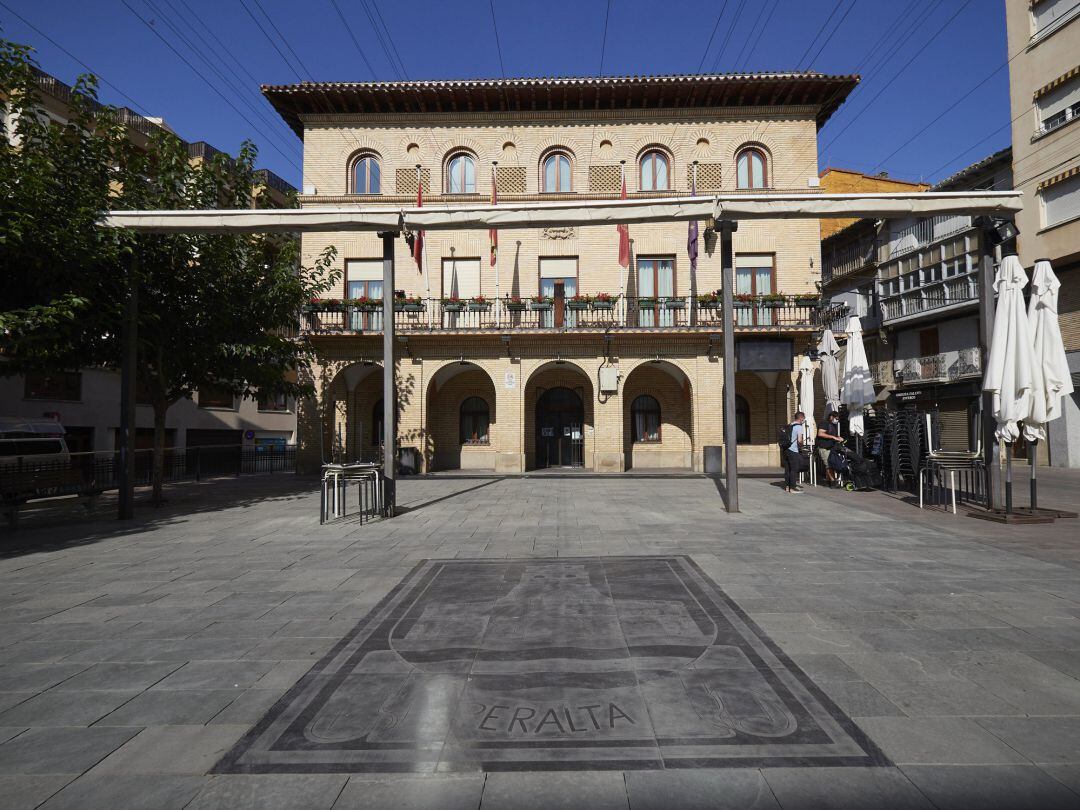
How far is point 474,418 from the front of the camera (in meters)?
21.9

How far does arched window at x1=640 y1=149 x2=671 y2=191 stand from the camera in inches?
828

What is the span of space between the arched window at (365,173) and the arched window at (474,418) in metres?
8.83

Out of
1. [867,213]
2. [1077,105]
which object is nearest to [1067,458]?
[1077,105]

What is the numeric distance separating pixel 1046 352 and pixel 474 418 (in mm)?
16973

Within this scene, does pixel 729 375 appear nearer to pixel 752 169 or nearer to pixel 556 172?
pixel 556 172

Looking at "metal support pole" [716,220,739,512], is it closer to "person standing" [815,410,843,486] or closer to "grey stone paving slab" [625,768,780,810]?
"person standing" [815,410,843,486]

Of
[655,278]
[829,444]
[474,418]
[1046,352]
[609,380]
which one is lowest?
[829,444]

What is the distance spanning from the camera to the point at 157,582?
5.77 metres

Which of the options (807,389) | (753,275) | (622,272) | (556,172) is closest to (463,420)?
(622,272)

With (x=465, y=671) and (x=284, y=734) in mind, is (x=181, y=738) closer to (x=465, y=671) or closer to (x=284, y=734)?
(x=284, y=734)

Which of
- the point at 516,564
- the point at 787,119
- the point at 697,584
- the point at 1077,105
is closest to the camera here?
the point at 697,584

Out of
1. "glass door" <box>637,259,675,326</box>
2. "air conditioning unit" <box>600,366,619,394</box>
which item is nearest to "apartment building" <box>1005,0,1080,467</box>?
"glass door" <box>637,259,675,326</box>

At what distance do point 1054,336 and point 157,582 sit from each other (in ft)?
40.3

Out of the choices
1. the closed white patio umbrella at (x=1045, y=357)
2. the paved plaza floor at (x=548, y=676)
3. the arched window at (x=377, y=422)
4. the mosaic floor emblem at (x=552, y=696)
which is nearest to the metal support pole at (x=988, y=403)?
the closed white patio umbrella at (x=1045, y=357)
